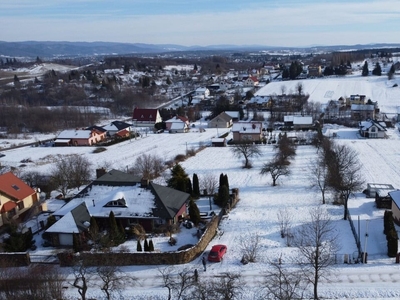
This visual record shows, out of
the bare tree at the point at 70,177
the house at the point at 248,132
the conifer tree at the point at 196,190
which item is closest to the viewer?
the conifer tree at the point at 196,190

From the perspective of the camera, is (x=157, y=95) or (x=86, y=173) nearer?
(x=86, y=173)

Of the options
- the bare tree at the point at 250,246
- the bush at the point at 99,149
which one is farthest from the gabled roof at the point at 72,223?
the bush at the point at 99,149

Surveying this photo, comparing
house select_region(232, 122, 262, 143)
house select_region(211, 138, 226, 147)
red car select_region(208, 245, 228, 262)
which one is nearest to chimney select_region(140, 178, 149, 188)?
red car select_region(208, 245, 228, 262)

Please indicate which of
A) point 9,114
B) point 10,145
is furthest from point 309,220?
point 9,114

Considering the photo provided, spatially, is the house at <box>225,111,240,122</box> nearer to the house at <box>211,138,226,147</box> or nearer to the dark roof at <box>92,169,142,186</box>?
the house at <box>211,138,226,147</box>

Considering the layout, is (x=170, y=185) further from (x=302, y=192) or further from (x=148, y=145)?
(x=148, y=145)

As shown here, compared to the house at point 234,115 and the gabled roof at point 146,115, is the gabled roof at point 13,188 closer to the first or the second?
the gabled roof at point 146,115

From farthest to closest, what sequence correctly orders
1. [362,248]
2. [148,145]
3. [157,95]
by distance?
[157,95]
[148,145]
[362,248]
